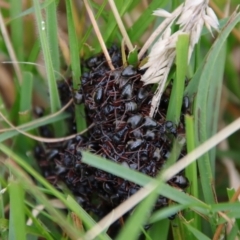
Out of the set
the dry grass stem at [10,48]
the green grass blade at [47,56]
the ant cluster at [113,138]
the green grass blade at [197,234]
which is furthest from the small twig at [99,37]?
the green grass blade at [197,234]

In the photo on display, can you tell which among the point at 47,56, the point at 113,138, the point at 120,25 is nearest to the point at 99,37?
the point at 120,25

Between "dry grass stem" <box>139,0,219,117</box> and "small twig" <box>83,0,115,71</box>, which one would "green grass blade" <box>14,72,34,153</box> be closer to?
"small twig" <box>83,0,115,71</box>

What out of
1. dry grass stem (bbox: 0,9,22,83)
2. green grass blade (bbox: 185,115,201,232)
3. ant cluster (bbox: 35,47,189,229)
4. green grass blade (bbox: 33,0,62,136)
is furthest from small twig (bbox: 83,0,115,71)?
green grass blade (bbox: 185,115,201,232)

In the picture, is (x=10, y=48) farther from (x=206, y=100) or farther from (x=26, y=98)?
(x=206, y=100)

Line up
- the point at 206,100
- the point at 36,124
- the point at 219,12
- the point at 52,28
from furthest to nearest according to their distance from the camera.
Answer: the point at 219,12
the point at 36,124
the point at 52,28
the point at 206,100

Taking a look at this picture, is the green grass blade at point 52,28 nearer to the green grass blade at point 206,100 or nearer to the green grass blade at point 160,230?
the green grass blade at point 206,100

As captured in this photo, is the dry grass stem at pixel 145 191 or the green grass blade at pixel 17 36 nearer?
the dry grass stem at pixel 145 191
